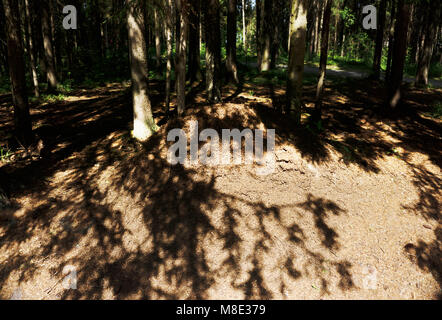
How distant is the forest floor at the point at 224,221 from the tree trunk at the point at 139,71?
0.61 metres

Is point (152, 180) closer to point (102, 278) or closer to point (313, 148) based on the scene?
point (102, 278)

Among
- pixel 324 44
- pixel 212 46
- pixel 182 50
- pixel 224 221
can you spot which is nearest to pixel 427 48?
pixel 324 44

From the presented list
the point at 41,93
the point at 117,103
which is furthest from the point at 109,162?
the point at 41,93

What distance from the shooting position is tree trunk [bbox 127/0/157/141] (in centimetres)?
757

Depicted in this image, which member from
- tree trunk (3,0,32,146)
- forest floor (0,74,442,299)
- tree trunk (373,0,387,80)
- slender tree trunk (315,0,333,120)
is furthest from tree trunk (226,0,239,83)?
tree trunk (3,0,32,146)

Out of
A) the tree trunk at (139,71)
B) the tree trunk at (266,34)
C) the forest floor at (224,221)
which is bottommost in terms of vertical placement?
the forest floor at (224,221)

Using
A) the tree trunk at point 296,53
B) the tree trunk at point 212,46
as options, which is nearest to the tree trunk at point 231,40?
the tree trunk at point 212,46

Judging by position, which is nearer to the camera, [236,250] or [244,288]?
[244,288]

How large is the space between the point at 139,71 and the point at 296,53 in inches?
174

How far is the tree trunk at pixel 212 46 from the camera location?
35.1 ft

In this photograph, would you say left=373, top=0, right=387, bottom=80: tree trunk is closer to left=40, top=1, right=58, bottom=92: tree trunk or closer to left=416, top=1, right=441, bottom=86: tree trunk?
left=416, top=1, right=441, bottom=86: tree trunk

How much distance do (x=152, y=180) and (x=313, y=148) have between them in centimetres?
Result: 413

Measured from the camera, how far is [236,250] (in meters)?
5.06

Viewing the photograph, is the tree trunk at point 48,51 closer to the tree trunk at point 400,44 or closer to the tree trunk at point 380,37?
the tree trunk at point 400,44
